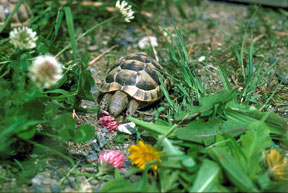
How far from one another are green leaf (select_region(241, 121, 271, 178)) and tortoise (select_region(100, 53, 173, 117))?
105 centimetres

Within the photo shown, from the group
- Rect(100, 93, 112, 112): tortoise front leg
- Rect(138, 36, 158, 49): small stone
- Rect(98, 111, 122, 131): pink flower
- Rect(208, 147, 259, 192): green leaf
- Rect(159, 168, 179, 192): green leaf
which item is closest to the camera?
Rect(208, 147, 259, 192): green leaf

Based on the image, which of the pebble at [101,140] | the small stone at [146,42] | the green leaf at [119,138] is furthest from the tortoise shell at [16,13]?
the green leaf at [119,138]

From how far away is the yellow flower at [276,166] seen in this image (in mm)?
1742

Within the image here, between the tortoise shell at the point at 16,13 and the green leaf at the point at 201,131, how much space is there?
8.50 ft

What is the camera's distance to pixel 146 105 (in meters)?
2.86

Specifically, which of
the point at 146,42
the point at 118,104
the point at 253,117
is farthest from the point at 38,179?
the point at 146,42

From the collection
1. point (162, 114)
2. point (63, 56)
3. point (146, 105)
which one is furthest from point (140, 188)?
point (63, 56)

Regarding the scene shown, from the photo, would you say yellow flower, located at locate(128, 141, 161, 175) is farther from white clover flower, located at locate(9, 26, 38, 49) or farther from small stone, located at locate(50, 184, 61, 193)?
white clover flower, located at locate(9, 26, 38, 49)

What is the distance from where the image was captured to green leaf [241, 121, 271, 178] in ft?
5.90

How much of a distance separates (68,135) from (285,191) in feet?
4.32

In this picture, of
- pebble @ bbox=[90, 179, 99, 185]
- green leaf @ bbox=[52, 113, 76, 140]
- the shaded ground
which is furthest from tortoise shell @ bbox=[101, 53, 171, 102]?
pebble @ bbox=[90, 179, 99, 185]

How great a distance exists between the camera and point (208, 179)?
5.72ft

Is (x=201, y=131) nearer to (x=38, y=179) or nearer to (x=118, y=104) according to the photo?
(x=118, y=104)

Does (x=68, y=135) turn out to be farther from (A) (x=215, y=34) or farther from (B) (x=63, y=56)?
(A) (x=215, y=34)
